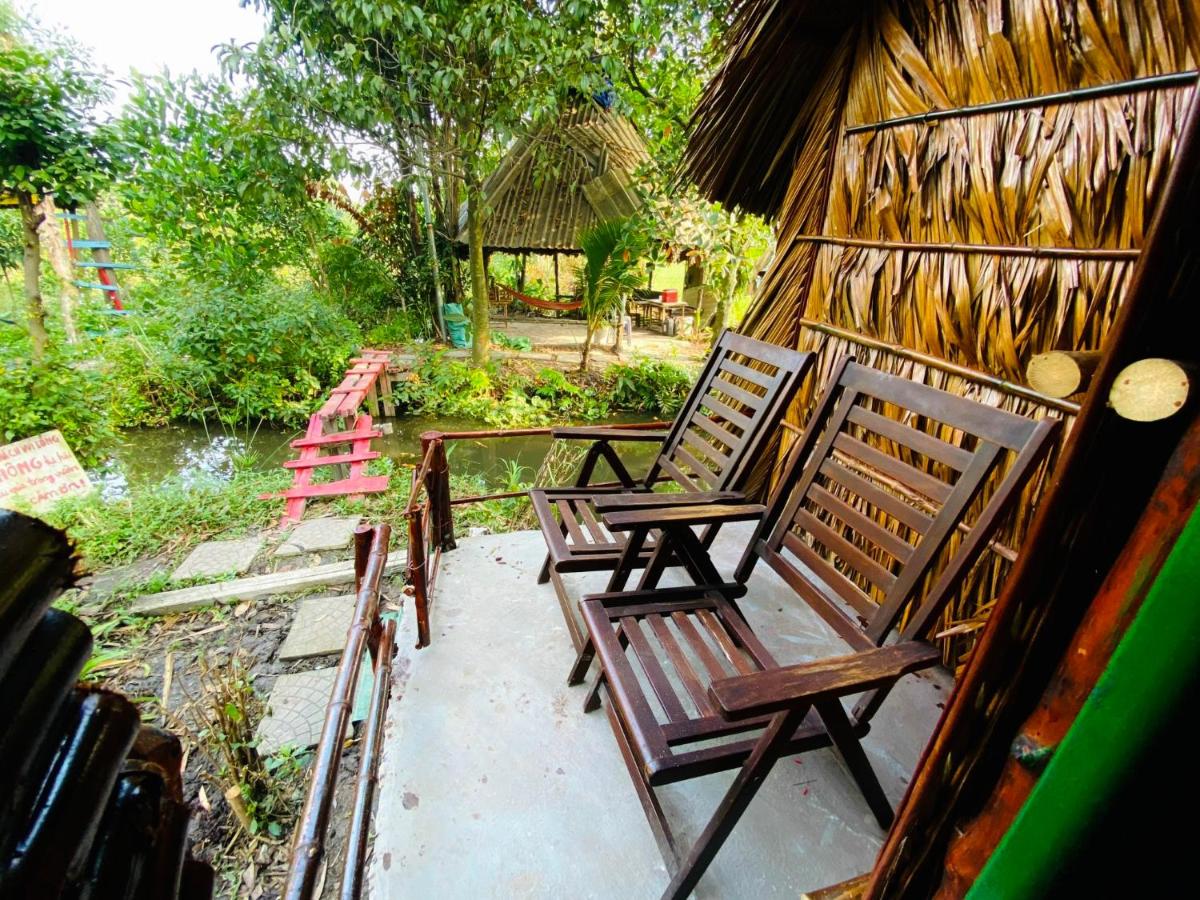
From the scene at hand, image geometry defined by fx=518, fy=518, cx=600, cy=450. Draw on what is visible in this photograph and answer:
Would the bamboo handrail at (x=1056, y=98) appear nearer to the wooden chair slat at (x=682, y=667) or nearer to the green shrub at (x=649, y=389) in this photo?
the wooden chair slat at (x=682, y=667)

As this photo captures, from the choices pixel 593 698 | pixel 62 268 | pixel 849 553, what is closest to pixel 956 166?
pixel 849 553

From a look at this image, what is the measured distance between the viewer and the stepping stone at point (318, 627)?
254 cm

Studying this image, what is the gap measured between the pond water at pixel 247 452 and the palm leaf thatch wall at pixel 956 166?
4.12 metres

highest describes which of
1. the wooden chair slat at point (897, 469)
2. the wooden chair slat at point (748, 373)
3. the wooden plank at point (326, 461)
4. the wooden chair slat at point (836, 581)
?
the wooden chair slat at point (748, 373)

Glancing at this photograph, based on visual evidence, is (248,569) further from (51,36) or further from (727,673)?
(51,36)

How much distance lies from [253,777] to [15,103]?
5.20m

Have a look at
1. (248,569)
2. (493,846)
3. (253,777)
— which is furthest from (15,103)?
(493,846)

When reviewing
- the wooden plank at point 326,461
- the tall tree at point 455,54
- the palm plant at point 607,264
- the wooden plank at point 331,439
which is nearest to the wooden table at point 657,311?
the palm plant at point 607,264

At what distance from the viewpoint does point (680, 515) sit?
1639 mm

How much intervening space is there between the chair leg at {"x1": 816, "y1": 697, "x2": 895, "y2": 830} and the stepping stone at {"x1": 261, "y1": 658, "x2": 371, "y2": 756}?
5.44 ft

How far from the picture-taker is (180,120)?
19.8 feet

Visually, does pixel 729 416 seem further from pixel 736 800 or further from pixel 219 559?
pixel 219 559

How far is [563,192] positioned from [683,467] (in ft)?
28.4

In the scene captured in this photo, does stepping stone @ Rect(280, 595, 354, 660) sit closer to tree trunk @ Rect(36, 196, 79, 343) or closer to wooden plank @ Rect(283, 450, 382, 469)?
wooden plank @ Rect(283, 450, 382, 469)
